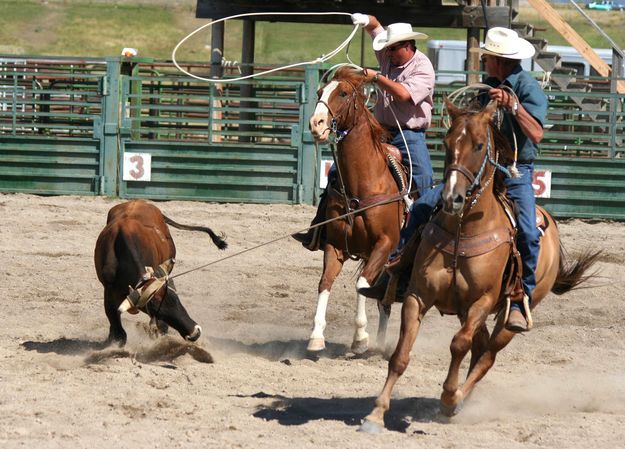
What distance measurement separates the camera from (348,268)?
1191cm

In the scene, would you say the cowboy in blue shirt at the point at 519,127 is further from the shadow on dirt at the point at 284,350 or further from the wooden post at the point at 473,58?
the wooden post at the point at 473,58

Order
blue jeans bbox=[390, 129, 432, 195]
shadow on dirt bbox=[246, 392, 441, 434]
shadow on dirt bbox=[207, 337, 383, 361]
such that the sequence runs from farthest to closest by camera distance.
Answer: blue jeans bbox=[390, 129, 432, 195], shadow on dirt bbox=[207, 337, 383, 361], shadow on dirt bbox=[246, 392, 441, 434]

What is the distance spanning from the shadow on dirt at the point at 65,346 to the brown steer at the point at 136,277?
26 centimetres

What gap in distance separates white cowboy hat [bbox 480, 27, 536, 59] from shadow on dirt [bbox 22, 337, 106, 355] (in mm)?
3515

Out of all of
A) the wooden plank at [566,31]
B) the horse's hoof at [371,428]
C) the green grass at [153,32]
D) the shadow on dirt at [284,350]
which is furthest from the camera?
the green grass at [153,32]

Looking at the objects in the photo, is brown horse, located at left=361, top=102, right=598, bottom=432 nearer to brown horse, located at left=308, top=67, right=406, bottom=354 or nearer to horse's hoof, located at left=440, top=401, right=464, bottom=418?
horse's hoof, located at left=440, top=401, right=464, bottom=418

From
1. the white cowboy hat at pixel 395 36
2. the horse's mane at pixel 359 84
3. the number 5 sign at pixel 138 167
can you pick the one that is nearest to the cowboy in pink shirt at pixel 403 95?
the white cowboy hat at pixel 395 36

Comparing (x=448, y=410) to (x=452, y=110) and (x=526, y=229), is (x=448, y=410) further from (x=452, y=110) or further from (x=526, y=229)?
(x=452, y=110)

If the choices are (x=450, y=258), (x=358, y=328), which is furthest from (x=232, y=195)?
(x=450, y=258)

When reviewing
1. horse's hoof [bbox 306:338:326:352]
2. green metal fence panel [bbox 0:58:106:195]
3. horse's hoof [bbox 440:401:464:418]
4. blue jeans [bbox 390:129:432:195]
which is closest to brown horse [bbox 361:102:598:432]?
horse's hoof [bbox 440:401:464:418]

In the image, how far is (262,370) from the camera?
24.5ft

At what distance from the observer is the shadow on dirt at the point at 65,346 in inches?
308

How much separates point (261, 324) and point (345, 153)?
6.77 feet

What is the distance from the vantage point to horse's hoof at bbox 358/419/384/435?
18.7 feet
